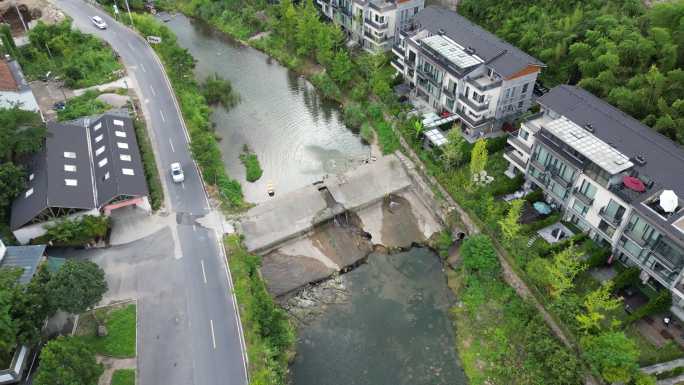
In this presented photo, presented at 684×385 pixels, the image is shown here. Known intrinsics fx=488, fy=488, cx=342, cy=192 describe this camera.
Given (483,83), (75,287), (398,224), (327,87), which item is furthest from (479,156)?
(75,287)

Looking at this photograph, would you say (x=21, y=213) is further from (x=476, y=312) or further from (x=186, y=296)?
(x=476, y=312)

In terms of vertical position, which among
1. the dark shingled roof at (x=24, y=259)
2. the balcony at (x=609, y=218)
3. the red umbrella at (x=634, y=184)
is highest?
the red umbrella at (x=634, y=184)

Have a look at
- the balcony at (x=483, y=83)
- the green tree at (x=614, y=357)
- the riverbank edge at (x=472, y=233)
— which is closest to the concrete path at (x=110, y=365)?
the riverbank edge at (x=472, y=233)

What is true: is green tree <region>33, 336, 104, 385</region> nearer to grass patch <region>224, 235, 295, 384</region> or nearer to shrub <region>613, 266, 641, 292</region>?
grass patch <region>224, 235, 295, 384</region>

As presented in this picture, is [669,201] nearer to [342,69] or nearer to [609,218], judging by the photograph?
[609,218]

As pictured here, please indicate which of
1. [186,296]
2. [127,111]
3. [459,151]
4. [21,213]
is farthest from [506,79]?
[21,213]

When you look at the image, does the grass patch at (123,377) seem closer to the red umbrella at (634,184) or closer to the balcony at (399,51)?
the red umbrella at (634,184)
